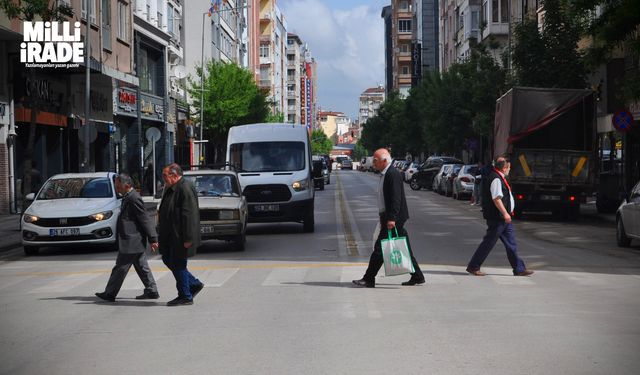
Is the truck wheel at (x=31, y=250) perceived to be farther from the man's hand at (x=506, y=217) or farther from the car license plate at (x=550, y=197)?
the car license plate at (x=550, y=197)

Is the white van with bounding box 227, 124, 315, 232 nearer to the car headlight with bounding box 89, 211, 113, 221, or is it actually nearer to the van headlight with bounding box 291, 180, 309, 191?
the van headlight with bounding box 291, 180, 309, 191

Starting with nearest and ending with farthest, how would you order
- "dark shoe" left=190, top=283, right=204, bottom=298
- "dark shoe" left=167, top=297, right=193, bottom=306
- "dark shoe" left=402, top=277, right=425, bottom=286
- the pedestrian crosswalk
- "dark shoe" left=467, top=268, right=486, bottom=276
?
"dark shoe" left=167, top=297, right=193, bottom=306
"dark shoe" left=190, top=283, right=204, bottom=298
"dark shoe" left=402, top=277, right=425, bottom=286
the pedestrian crosswalk
"dark shoe" left=467, top=268, right=486, bottom=276

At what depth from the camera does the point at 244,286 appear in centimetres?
1284

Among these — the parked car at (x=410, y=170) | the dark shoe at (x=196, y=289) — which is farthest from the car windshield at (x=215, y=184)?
the parked car at (x=410, y=170)

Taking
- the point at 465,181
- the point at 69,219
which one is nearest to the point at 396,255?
the point at 69,219

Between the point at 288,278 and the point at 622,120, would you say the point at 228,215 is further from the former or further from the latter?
the point at 622,120

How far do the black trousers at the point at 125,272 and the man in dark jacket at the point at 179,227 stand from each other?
563 mm

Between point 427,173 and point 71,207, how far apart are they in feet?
118

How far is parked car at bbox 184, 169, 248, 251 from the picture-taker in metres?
18.1

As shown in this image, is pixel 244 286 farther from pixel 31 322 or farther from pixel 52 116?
pixel 52 116

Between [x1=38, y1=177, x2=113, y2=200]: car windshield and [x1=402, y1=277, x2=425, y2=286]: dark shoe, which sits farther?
[x1=38, y1=177, x2=113, y2=200]: car windshield

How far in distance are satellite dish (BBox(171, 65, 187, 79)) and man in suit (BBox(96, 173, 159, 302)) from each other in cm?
5023

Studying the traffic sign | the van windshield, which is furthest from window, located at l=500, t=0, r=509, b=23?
the van windshield

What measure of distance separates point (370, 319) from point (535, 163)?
58.8ft
